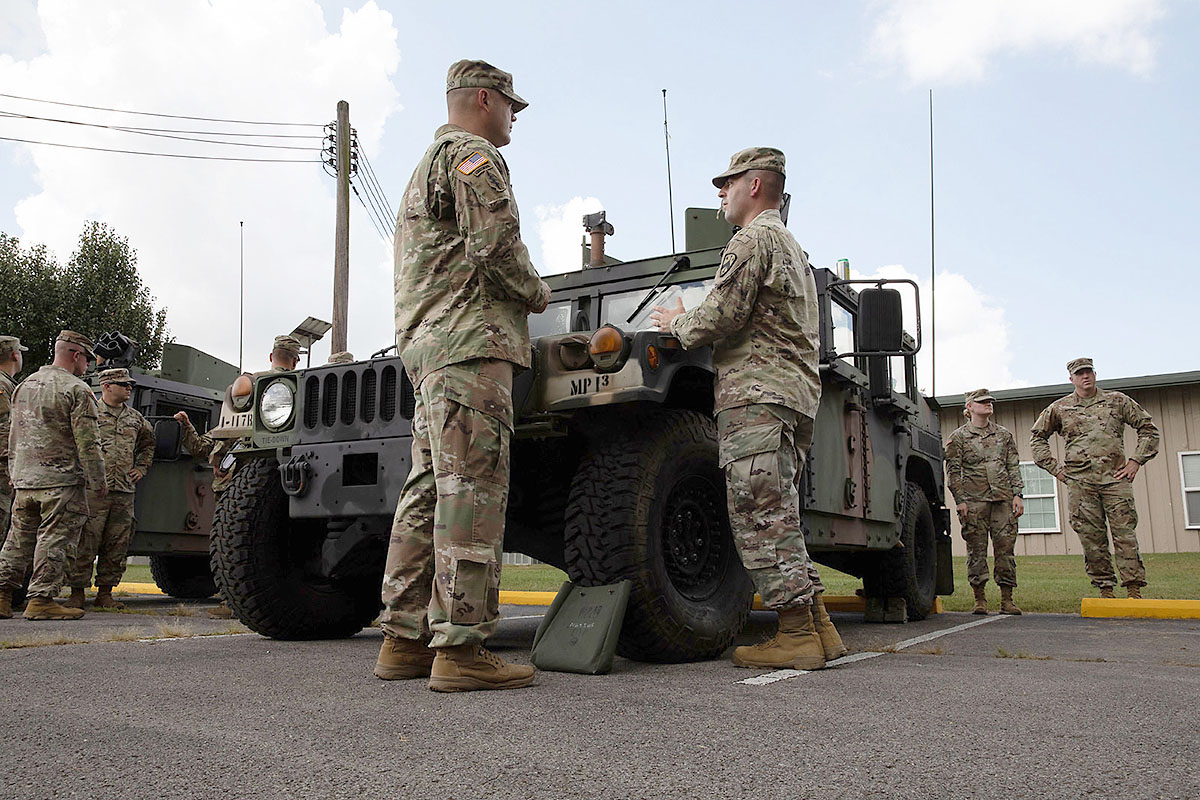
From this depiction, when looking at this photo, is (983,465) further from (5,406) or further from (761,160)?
(5,406)

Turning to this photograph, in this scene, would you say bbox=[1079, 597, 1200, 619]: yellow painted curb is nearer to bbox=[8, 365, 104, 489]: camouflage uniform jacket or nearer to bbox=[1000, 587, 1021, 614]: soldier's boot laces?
bbox=[1000, 587, 1021, 614]: soldier's boot laces

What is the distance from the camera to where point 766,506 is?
3.53m

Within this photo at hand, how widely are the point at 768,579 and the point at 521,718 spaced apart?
140cm

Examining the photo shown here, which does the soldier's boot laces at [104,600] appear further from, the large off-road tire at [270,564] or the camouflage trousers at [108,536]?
the large off-road tire at [270,564]

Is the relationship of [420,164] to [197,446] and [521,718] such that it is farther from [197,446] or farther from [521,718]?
[197,446]

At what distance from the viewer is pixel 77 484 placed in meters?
6.48

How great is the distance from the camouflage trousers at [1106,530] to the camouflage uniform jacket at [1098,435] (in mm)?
118

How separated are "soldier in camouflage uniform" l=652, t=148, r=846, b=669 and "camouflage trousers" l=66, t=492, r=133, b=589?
5.81 m

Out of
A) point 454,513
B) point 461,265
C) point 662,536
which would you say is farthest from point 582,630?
point 461,265

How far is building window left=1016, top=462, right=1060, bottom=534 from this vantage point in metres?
18.1

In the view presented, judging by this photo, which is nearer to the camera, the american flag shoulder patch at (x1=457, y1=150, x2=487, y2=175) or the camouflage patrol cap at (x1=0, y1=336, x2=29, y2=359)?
the american flag shoulder patch at (x1=457, y1=150, x2=487, y2=175)

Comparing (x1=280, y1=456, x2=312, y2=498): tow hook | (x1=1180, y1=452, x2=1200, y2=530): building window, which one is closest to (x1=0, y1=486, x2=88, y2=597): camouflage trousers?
(x1=280, y1=456, x2=312, y2=498): tow hook

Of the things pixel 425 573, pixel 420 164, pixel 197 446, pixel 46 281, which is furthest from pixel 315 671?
pixel 46 281

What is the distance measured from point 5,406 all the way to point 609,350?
587cm
